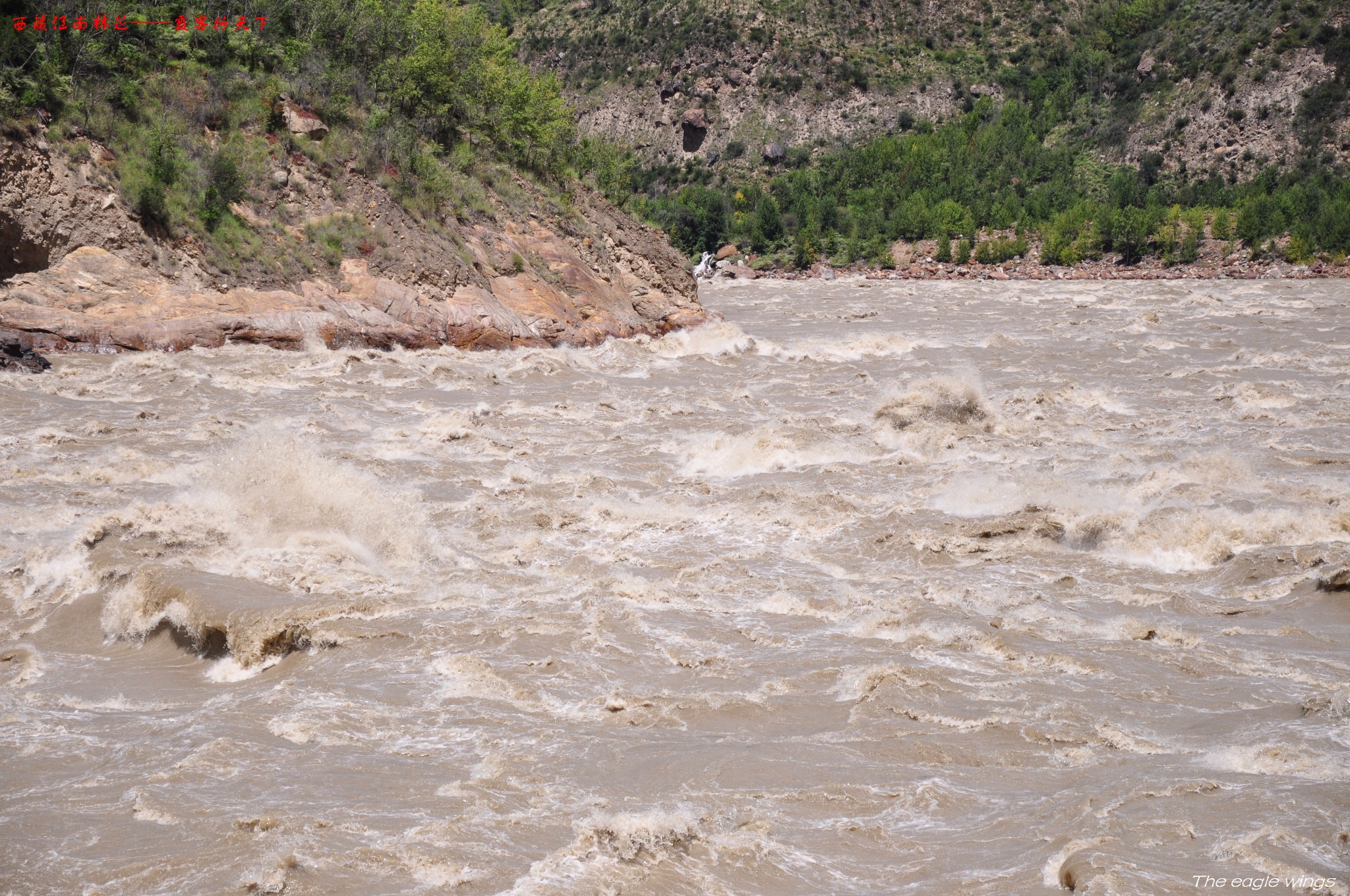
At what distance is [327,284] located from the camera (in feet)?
58.2

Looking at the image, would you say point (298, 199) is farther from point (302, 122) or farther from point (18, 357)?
point (18, 357)

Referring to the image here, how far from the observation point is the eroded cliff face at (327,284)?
1491 centimetres

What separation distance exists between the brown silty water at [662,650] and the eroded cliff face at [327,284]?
2676 mm

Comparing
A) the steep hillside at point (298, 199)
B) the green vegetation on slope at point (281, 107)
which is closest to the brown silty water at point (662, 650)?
the steep hillside at point (298, 199)

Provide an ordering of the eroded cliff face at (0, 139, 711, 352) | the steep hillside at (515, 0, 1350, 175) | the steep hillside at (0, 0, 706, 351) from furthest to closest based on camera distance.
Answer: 1. the steep hillside at (515, 0, 1350, 175)
2. the steep hillside at (0, 0, 706, 351)
3. the eroded cliff face at (0, 139, 711, 352)

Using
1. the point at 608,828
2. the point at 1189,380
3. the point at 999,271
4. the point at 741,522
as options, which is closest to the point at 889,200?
the point at 999,271

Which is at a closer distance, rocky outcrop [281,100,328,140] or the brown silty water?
the brown silty water

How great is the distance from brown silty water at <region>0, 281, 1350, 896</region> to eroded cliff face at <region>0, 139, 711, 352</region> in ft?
8.78

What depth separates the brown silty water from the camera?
4090 mm

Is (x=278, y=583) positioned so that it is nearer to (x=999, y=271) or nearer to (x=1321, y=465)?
(x=1321, y=465)

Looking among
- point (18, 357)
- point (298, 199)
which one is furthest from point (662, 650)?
point (298, 199)

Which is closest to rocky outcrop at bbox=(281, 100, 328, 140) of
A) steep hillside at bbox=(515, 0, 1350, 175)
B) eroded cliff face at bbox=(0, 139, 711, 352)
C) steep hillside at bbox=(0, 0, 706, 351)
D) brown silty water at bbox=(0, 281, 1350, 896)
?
steep hillside at bbox=(0, 0, 706, 351)

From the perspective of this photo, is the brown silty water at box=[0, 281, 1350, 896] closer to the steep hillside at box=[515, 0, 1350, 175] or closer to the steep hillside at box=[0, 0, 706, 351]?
the steep hillside at box=[0, 0, 706, 351]

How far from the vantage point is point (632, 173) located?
304ft
